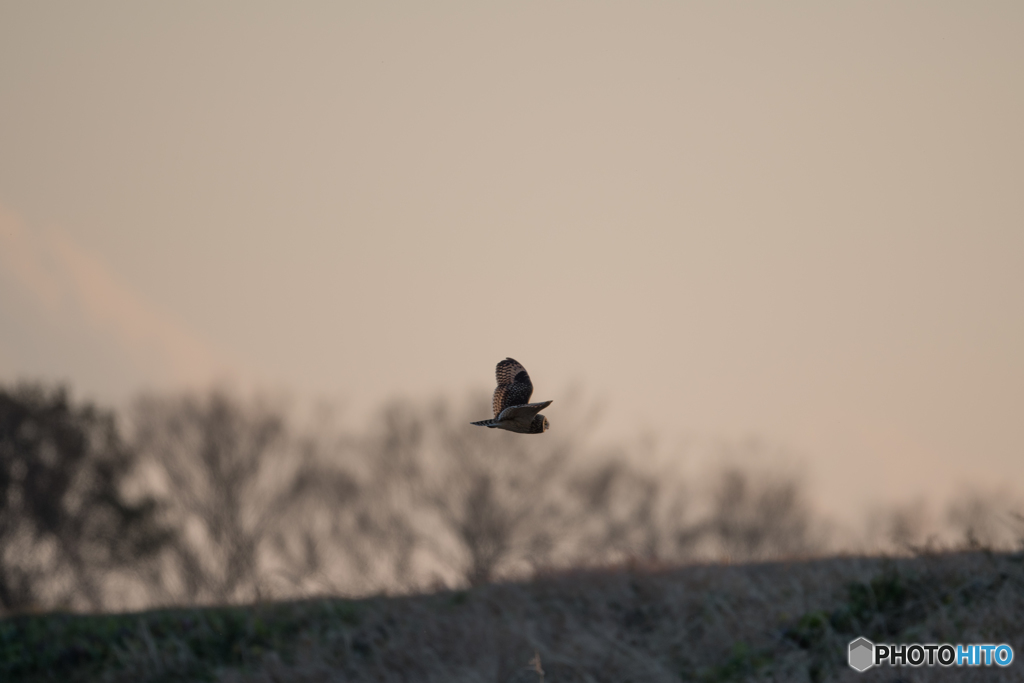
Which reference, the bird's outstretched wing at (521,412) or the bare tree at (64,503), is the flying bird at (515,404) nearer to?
the bird's outstretched wing at (521,412)

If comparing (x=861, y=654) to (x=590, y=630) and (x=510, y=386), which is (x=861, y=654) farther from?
(x=510, y=386)

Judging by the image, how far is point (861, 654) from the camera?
9445 mm

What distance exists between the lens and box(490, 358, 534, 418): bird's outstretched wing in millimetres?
4469

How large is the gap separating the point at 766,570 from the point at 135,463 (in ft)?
73.8

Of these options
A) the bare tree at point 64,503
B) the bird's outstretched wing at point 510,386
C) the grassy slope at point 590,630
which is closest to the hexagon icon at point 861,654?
the grassy slope at point 590,630

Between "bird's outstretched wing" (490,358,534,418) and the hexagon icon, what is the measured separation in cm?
629

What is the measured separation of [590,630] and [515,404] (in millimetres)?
7010

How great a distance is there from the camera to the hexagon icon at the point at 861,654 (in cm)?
926

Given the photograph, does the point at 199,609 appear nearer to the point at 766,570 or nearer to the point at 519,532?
the point at 766,570

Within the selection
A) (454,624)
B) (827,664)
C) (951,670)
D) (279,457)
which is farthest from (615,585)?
(279,457)

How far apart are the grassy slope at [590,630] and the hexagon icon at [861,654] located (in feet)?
0.41

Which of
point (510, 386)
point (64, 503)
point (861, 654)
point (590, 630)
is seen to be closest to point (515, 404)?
point (510, 386)

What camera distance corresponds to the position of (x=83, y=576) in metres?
27.3

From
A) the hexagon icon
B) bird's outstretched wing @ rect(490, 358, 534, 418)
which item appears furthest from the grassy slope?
bird's outstretched wing @ rect(490, 358, 534, 418)
